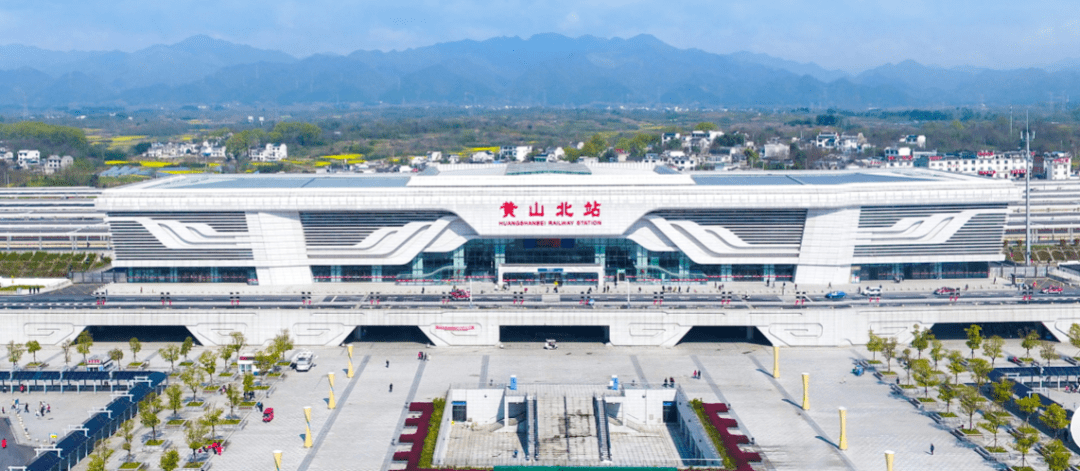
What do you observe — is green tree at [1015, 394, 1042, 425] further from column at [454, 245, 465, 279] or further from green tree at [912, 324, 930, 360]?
column at [454, 245, 465, 279]

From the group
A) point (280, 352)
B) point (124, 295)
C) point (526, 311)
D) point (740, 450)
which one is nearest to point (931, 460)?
point (740, 450)

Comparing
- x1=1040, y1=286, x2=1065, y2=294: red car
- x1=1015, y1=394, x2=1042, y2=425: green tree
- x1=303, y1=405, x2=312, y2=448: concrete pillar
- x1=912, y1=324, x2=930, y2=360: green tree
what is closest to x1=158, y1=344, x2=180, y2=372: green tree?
x1=303, y1=405, x2=312, y2=448: concrete pillar

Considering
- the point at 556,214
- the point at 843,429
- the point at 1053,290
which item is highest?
the point at 556,214

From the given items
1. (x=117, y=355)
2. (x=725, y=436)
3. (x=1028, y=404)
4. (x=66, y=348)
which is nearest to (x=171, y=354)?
(x=117, y=355)

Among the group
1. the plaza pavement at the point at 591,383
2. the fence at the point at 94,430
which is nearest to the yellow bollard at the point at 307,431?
the plaza pavement at the point at 591,383

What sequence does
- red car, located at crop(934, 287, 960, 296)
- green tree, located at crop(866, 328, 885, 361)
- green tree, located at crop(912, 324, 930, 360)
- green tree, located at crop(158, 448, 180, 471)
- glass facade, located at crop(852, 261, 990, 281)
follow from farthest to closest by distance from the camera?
glass facade, located at crop(852, 261, 990, 281) < red car, located at crop(934, 287, 960, 296) < green tree, located at crop(912, 324, 930, 360) < green tree, located at crop(866, 328, 885, 361) < green tree, located at crop(158, 448, 180, 471)

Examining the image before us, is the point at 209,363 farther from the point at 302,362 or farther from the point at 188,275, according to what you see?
the point at 188,275

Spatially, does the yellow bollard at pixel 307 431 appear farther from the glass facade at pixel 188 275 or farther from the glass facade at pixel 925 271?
the glass facade at pixel 925 271

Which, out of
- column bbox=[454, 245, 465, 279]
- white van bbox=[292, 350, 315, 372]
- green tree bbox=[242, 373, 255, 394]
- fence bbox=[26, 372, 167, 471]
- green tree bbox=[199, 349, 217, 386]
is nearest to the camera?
fence bbox=[26, 372, 167, 471]
